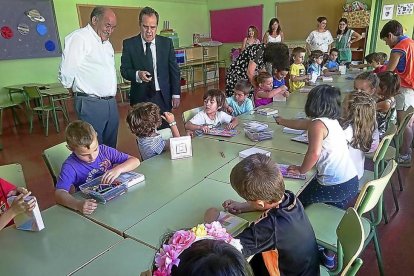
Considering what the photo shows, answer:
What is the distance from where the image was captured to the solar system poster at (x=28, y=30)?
221 inches

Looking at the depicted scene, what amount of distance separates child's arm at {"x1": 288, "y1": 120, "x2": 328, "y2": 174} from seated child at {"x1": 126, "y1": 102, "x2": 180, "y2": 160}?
34.8 inches

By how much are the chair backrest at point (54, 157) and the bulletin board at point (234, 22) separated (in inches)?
349

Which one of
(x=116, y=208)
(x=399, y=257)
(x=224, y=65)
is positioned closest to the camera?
(x=116, y=208)

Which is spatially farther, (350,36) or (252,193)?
(350,36)

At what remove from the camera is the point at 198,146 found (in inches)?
85.0

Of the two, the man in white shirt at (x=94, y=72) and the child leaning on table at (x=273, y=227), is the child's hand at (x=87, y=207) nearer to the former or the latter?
the child leaning on table at (x=273, y=227)

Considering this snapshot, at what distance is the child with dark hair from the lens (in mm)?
1674

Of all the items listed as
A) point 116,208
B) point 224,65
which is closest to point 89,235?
point 116,208

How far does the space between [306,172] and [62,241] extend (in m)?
1.25

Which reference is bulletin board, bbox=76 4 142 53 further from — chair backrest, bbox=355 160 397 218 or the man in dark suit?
chair backrest, bbox=355 160 397 218

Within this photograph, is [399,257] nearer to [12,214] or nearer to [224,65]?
[12,214]

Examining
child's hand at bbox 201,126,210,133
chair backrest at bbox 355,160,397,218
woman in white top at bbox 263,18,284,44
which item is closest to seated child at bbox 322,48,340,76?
woman in white top at bbox 263,18,284,44

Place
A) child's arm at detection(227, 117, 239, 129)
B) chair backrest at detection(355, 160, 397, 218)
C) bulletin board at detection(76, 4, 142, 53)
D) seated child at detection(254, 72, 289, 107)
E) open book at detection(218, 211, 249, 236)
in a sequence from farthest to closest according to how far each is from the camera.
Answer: bulletin board at detection(76, 4, 142, 53) < seated child at detection(254, 72, 289, 107) < child's arm at detection(227, 117, 239, 129) < chair backrest at detection(355, 160, 397, 218) < open book at detection(218, 211, 249, 236)

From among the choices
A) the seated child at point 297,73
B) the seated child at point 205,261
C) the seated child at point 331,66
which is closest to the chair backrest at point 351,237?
the seated child at point 205,261
